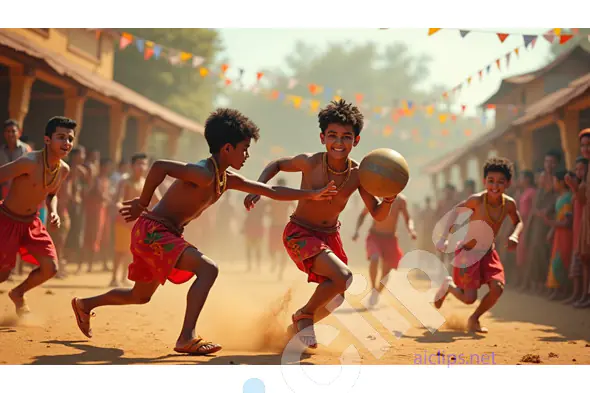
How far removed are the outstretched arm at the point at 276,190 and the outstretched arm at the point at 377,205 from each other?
1.75 feet

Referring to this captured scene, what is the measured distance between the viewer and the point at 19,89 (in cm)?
1225

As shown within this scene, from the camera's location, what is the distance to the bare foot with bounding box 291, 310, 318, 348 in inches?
207

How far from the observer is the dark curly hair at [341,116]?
5383mm

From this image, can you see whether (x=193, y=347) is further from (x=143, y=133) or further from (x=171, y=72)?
(x=171, y=72)

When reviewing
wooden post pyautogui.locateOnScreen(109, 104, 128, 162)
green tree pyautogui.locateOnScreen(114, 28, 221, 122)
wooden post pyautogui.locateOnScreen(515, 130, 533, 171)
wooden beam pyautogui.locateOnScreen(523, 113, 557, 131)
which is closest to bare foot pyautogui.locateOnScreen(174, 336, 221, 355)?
wooden beam pyautogui.locateOnScreen(523, 113, 557, 131)

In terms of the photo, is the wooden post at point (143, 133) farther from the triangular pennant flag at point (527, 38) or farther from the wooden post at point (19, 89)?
Answer: the triangular pennant flag at point (527, 38)

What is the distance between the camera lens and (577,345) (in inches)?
241

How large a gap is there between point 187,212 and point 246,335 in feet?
4.87

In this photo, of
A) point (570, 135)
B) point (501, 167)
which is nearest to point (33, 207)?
point (501, 167)

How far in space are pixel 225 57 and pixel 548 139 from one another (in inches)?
1786

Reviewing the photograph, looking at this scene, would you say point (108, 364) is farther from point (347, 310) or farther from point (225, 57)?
point (225, 57)

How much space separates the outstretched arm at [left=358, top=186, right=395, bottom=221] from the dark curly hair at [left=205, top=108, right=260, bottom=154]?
1161 millimetres

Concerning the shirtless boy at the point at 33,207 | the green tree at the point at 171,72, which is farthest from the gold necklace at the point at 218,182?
the green tree at the point at 171,72
